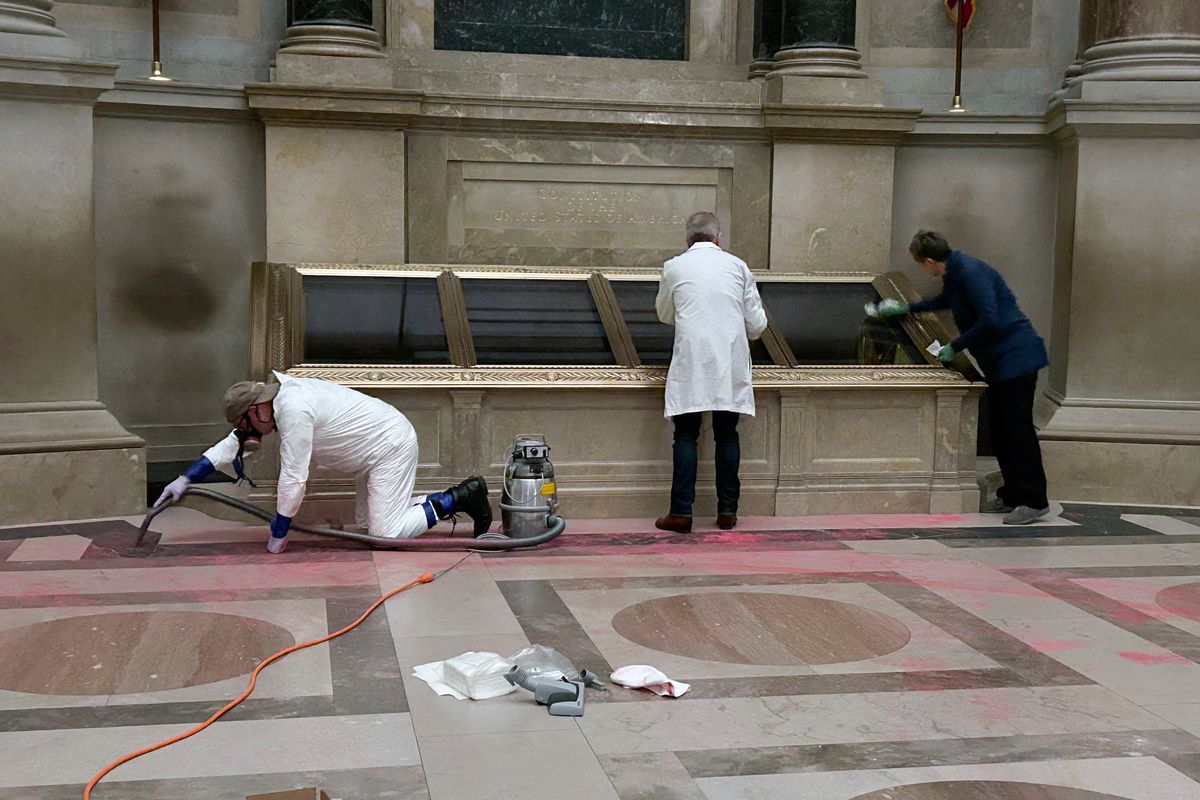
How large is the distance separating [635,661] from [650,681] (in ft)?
1.26

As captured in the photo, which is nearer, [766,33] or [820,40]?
[820,40]

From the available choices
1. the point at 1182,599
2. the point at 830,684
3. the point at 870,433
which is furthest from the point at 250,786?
the point at 870,433

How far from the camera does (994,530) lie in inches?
320

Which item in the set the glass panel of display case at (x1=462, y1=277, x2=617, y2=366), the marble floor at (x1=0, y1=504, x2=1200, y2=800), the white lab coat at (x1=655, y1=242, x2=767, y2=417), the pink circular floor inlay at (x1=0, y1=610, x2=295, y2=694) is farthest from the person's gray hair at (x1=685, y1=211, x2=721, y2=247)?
the pink circular floor inlay at (x1=0, y1=610, x2=295, y2=694)

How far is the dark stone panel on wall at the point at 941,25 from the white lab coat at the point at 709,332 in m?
3.83

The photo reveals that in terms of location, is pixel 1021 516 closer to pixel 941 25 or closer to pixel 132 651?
pixel 941 25

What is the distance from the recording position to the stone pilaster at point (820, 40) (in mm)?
10273

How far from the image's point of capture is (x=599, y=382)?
8141mm

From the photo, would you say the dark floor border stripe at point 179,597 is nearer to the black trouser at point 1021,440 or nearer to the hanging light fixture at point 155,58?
the black trouser at point 1021,440

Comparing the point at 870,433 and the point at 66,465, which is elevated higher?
the point at 870,433

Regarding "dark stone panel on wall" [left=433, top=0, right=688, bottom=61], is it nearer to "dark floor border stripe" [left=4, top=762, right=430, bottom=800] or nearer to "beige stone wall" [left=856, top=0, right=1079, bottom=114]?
"beige stone wall" [left=856, top=0, right=1079, bottom=114]

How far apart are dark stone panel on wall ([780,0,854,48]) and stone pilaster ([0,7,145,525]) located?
16.4ft

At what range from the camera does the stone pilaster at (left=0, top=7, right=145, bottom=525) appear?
8023mm

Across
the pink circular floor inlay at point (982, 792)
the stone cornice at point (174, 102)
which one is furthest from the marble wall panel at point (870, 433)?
the stone cornice at point (174, 102)
